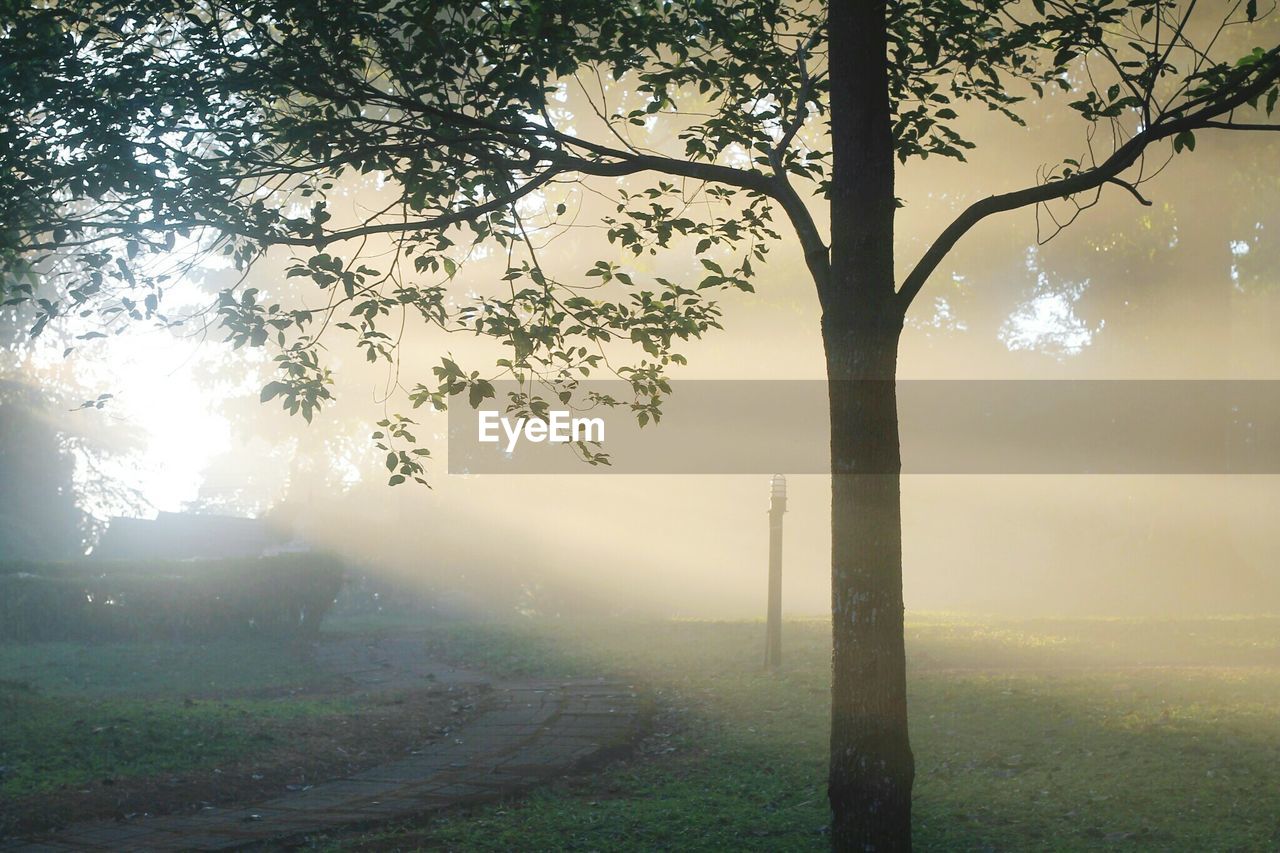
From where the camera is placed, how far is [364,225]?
588 centimetres

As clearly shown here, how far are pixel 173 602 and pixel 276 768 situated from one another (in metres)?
10.5

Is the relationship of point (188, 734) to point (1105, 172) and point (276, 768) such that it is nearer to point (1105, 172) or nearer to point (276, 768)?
point (276, 768)

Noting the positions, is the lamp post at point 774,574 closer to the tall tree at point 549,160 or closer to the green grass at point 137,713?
the green grass at point 137,713

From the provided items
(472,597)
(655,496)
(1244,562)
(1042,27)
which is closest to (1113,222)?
(1244,562)

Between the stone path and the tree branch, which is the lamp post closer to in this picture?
the stone path

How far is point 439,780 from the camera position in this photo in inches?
329

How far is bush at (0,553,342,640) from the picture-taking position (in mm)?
18156

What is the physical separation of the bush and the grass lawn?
6.71 meters

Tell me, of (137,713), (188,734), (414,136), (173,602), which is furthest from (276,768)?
(173,602)

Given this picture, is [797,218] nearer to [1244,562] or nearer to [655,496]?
[1244,562]

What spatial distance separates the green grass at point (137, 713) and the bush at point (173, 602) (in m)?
1.98

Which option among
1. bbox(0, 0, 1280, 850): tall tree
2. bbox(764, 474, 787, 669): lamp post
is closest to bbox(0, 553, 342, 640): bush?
bbox(764, 474, 787, 669): lamp post

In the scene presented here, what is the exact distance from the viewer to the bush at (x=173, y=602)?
1816 cm

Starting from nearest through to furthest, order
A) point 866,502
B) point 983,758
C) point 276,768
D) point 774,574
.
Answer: point 866,502
point 983,758
point 276,768
point 774,574
